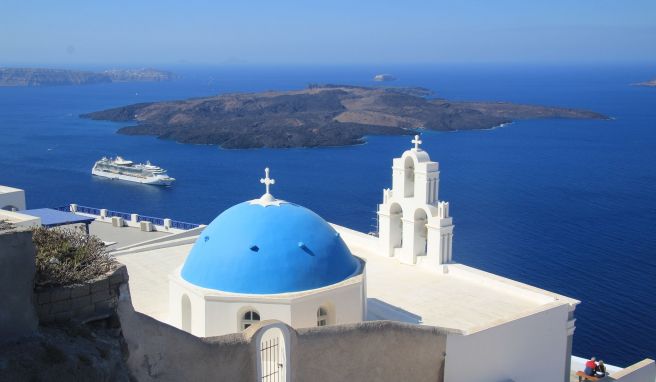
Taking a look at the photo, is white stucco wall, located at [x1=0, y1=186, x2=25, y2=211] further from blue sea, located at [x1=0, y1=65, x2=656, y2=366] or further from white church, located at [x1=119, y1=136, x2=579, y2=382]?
blue sea, located at [x1=0, y1=65, x2=656, y2=366]

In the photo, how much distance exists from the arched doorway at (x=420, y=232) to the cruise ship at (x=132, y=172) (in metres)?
39.6

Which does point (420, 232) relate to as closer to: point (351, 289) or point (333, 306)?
point (351, 289)

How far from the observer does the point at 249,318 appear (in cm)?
942

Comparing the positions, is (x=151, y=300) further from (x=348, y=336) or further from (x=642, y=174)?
(x=642, y=174)

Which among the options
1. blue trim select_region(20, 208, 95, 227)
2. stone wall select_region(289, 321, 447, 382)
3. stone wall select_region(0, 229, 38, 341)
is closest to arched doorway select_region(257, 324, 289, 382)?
stone wall select_region(289, 321, 447, 382)

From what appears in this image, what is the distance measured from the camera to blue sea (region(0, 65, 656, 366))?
2847cm

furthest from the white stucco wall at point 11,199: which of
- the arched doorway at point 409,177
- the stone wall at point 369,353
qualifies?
the stone wall at point 369,353

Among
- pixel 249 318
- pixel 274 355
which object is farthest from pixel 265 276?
pixel 274 355

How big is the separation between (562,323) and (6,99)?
13745cm

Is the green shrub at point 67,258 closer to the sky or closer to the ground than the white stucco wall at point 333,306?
closer to the sky

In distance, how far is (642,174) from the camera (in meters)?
53.1

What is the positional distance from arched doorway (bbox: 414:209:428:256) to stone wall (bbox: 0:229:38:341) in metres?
9.49

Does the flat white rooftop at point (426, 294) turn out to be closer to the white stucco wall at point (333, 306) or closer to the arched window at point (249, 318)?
the white stucco wall at point (333, 306)

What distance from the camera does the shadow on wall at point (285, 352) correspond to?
6.30 m
